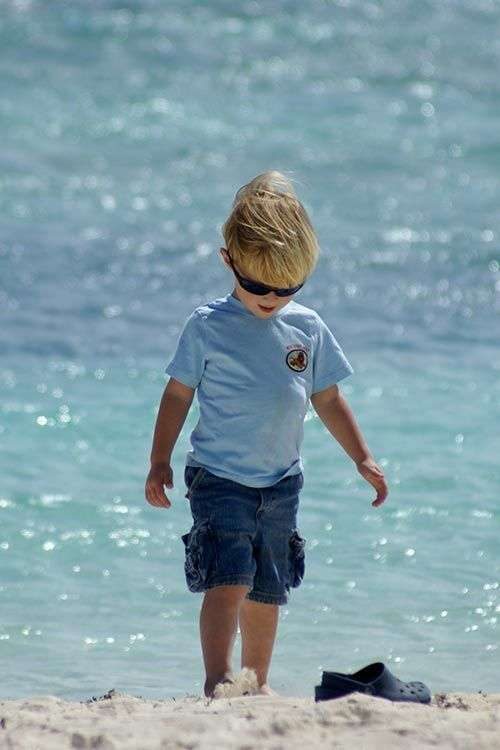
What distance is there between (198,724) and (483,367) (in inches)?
206

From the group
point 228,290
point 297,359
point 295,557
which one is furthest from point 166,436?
point 228,290

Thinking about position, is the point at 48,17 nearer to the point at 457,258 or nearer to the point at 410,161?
the point at 410,161

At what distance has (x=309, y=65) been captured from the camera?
17.9m

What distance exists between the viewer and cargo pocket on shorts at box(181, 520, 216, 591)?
374 centimetres

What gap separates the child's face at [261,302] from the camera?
3.72 meters

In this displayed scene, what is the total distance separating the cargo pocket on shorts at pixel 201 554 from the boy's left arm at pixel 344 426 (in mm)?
439

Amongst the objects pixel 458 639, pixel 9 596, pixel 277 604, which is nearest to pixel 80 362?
pixel 9 596

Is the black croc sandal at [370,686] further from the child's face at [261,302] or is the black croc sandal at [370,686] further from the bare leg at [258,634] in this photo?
the child's face at [261,302]

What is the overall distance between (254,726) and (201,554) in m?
0.64

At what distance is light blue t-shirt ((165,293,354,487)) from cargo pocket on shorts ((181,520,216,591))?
0.49ft

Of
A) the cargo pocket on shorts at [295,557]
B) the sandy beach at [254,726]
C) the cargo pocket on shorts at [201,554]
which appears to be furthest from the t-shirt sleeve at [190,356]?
the sandy beach at [254,726]

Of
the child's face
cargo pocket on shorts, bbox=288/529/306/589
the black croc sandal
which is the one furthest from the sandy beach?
the child's face

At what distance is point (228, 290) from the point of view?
9930mm

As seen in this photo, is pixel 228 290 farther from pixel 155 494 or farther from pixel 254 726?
pixel 254 726
